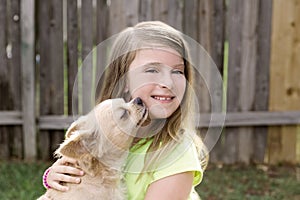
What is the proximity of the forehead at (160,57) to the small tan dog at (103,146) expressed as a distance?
0.20 meters

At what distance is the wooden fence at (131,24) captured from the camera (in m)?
5.46

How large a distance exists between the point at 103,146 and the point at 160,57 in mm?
455

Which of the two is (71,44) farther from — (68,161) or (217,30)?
(68,161)

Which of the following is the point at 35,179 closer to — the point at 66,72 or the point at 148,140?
the point at 66,72

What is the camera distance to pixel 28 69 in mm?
5457

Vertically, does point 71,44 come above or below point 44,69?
above

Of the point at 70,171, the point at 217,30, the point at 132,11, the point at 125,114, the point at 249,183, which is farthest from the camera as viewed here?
the point at 217,30

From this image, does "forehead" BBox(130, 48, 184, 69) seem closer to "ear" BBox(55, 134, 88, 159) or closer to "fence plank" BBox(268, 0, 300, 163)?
"ear" BBox(55, 134, 88, 159)

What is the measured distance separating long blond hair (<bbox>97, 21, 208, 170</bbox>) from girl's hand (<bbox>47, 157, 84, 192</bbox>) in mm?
319

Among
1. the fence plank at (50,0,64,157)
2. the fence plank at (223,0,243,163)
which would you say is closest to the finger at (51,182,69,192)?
the fence plank at (50,0,64,157)

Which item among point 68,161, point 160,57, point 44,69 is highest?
point 160,57

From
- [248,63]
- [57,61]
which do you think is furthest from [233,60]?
[57,61]

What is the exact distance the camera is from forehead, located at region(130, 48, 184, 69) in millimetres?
2449

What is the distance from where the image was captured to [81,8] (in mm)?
5449
